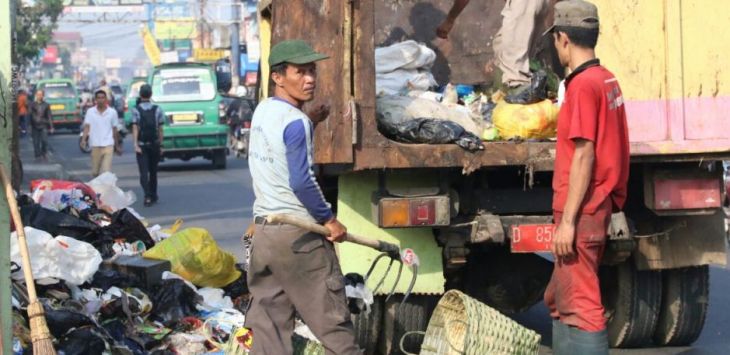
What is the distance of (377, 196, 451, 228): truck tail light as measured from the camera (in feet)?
19.9

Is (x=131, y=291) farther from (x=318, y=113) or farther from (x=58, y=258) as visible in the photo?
(x=318, y=113)

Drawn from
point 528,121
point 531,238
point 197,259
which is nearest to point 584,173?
point 531,238

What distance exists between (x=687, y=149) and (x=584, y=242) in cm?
153

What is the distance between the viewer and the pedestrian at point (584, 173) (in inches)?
194

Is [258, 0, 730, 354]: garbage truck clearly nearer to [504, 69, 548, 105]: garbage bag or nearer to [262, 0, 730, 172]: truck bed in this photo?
[262, 0, 730, 172]: truck bed

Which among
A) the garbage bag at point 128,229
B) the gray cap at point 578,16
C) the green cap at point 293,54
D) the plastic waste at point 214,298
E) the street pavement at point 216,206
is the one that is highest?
the gray cap at point 578,16

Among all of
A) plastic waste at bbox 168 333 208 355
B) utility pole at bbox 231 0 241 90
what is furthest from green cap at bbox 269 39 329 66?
utility pole at bbox 231 0 241 90

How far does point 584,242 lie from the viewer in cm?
502

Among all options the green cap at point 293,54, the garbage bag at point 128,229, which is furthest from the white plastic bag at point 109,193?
the green cap at point 293,54

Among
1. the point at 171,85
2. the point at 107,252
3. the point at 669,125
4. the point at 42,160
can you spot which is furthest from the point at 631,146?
the point at 42,160

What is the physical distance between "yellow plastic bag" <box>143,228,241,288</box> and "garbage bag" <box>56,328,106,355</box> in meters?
1.83

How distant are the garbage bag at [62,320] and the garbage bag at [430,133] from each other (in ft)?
6.00

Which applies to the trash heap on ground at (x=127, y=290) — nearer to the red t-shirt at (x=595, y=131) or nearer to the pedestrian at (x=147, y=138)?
the red t-shirt at (x=595, y=131)

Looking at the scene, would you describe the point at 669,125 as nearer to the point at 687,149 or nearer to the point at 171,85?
the point at 687,149
